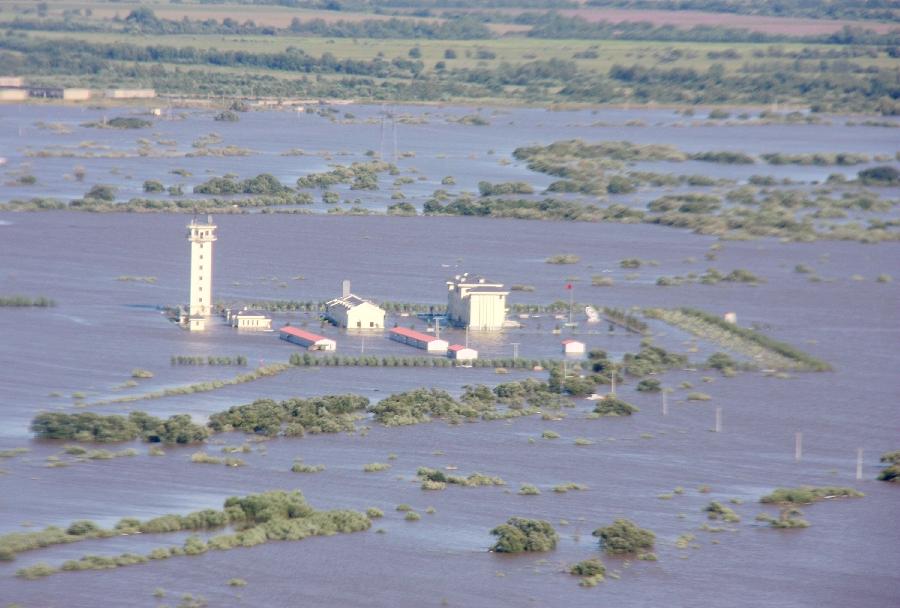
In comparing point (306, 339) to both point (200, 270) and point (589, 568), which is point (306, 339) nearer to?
point (200, 270)

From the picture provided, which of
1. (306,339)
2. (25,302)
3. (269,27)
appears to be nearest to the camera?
(306,339)

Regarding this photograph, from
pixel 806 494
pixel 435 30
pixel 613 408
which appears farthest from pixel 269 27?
pixel 806 494

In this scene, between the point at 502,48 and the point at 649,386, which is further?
the point at 502,48

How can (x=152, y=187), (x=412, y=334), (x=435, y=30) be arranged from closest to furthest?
(x=412, y=334), (x=152, y=187), (x=435, y=30)

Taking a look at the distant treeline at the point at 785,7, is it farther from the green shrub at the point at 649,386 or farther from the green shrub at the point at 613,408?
the green shrub at the point at 613,408

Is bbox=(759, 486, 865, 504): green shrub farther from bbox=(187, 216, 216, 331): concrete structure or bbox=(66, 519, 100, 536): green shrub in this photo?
bbox=(187, 216, 216, 331): concrete structure

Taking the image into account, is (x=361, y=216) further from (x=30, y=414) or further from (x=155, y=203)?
(x=30, y=414)

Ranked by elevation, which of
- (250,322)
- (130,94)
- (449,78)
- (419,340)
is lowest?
(419,340)
